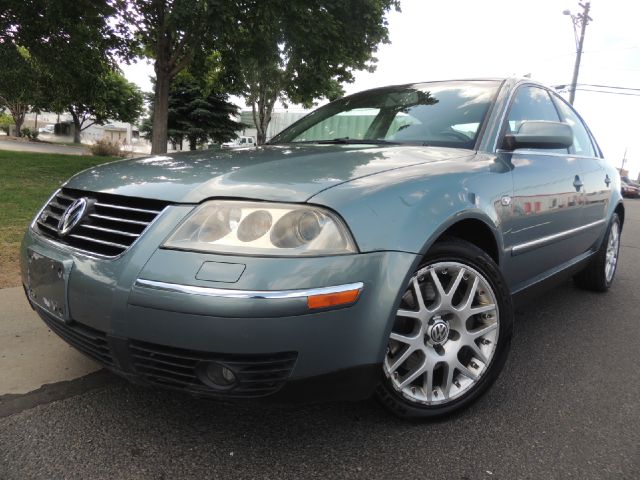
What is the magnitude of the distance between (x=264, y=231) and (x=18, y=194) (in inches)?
282

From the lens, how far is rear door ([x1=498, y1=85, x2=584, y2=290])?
254 cm

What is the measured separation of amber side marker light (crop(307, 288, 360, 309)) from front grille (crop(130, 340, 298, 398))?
18cm

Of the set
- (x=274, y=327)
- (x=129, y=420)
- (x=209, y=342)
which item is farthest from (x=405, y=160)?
(x=129, y=420)

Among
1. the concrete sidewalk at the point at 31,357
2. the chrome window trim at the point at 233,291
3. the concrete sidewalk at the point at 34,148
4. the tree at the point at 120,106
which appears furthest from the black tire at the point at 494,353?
the tree at the point at 120,106

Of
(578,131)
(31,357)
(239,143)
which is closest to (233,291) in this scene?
(31,357)

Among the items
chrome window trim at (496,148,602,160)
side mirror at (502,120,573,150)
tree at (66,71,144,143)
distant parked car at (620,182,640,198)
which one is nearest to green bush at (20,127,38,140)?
tree at (66,71,144,143)

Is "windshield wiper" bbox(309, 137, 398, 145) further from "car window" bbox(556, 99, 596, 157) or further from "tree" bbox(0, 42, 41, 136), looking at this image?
"tree" bbox(0, 42, 41, 136)

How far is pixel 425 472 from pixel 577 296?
3.11 metres

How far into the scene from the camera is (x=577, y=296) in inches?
168

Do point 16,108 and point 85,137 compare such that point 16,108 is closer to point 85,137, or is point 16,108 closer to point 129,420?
point 85,137

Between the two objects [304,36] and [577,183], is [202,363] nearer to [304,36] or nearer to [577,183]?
[577,183]

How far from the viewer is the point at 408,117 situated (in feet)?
9.49

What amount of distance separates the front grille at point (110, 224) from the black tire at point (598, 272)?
3.56 meters

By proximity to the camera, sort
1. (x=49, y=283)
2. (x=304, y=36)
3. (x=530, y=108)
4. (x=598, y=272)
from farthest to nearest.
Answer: (x=304, y=36), (x=598, y=272), (x=530, y=108), (x=49, y=283)
